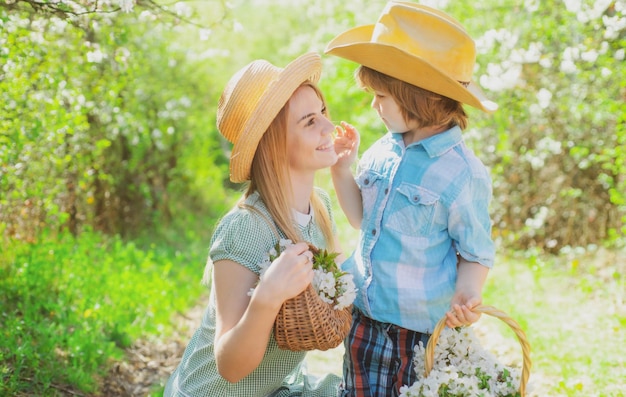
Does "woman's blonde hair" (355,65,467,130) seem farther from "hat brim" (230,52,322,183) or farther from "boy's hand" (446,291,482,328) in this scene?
"boy's hand" (446,291,482,328)

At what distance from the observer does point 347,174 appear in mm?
2777

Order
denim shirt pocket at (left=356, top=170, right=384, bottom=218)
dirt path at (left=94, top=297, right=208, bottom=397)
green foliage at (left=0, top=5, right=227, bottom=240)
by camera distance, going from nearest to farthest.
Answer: denim shirt pocket at (left=356, top=170, right=384, bottom=218) < dirt path at (left=94, top=297, right=208, bottom=397) < green foliage at (left=0, top=5, right=227, bottom=240)

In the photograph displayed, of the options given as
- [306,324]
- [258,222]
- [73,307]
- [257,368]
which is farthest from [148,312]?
[306,324]

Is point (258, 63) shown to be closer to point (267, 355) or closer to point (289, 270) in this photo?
point (289, 270)

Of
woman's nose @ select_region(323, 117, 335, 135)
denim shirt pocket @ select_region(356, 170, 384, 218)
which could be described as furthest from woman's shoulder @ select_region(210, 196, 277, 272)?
denim shirt pocket @ select_region(356, 170, 384, 218)

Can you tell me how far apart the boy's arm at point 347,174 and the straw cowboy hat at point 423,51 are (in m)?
0.34

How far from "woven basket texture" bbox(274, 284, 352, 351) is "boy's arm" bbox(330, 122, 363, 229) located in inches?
27.3

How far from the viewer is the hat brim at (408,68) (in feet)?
7.91

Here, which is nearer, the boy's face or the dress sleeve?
the dress sleeve

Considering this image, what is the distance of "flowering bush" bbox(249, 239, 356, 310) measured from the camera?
7.22ft

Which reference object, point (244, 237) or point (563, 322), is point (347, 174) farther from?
point (563, 322)

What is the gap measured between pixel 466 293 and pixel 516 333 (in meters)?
0.23

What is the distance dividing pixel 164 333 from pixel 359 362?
2.07 metres

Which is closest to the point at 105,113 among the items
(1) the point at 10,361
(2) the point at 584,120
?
(1) the point at 10,361
